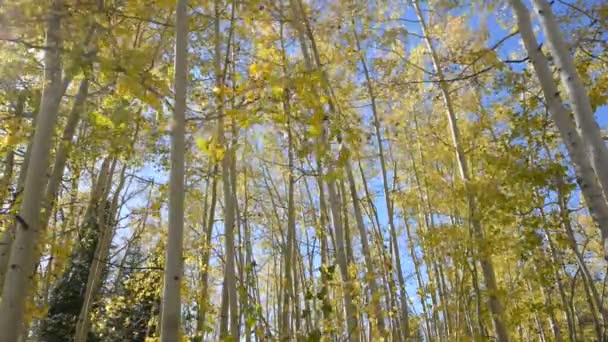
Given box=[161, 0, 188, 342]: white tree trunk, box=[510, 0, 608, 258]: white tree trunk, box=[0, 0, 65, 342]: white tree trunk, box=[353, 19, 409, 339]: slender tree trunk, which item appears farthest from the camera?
box=[353, 19, 409, 339]: slender tree trunk

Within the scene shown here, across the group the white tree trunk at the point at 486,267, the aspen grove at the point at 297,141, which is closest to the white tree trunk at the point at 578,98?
the aspen grove at the point at 297,141

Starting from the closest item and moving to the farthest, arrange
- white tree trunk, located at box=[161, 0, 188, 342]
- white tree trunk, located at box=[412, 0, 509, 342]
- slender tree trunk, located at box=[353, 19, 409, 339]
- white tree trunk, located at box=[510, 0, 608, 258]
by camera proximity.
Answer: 1. white tree trunk, located at box=[161, 0, 188, 342]
2. white tree trunk, located at box=[510, 0, 608, 258]
3. white tree trunk, located at box=[412, 0, 509, 342]
4. slender tree trunk, located at box=[353, 19, 409, 339]

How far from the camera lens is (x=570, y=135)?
2.80 meters

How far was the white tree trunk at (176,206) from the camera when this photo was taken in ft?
5.16

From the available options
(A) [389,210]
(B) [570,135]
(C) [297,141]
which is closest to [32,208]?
(C) [297,141]

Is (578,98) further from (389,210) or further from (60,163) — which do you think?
(60,163)

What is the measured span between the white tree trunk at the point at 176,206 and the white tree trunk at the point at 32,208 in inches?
23.9

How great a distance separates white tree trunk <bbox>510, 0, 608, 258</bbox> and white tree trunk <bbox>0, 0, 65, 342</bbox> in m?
3.08

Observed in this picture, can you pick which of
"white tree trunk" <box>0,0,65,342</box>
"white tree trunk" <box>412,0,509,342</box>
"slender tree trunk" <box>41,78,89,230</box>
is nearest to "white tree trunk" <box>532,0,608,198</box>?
"white tree trunk" <box>412,0,509,342</box>

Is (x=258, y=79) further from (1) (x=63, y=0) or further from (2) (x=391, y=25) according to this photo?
(2) (x=391, y=25)

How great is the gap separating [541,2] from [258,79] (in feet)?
7.86

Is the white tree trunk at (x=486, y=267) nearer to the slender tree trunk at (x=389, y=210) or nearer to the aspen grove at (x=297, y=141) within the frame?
the aspen grove at (x=297, y=141)

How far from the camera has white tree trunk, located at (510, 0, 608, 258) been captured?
8.59 feet

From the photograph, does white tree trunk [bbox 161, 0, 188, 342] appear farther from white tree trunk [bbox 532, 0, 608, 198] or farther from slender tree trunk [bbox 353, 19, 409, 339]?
slender tree trunk [bbox 353, 19, 409, 339]
